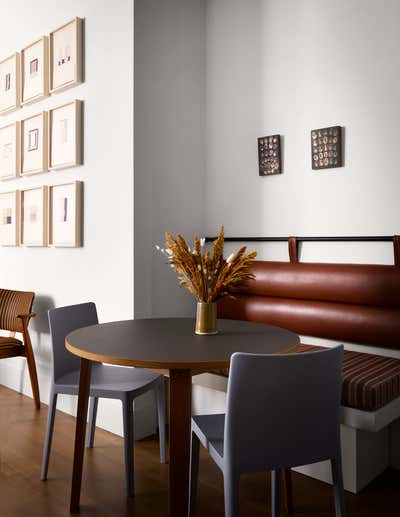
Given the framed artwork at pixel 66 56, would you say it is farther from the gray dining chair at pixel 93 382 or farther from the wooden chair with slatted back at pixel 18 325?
the gray dining chair at pixel 93 382

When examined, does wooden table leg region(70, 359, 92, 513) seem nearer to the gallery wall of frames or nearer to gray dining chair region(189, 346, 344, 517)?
gray dining chair region(189, 346, 344, 517)

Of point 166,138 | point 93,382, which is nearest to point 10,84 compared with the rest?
point 166,138

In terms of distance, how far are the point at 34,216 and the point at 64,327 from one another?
1.50m

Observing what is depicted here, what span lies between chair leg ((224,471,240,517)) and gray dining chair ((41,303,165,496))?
850 millimetres

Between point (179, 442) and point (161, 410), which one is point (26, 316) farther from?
point (179, 442)

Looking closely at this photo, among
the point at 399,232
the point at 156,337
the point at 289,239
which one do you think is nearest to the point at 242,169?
the point at 289,239

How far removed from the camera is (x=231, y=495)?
1458 mm

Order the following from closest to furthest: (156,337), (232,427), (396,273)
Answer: (232,427), (156,337), (396,273)

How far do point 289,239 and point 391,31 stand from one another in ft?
4.05

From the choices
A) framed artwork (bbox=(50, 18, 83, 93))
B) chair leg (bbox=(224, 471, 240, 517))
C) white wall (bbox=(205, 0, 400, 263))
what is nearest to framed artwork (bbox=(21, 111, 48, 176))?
framed artwork (bbox=(50, 18, 83, 93))

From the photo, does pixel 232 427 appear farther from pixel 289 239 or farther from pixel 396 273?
pixel 289 239

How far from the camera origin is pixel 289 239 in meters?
2.99

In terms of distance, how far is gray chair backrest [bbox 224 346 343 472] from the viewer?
57.1 inches

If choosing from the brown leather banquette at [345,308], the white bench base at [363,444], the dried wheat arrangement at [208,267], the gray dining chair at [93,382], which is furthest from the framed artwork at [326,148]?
the gray dining chair at [93,382]
